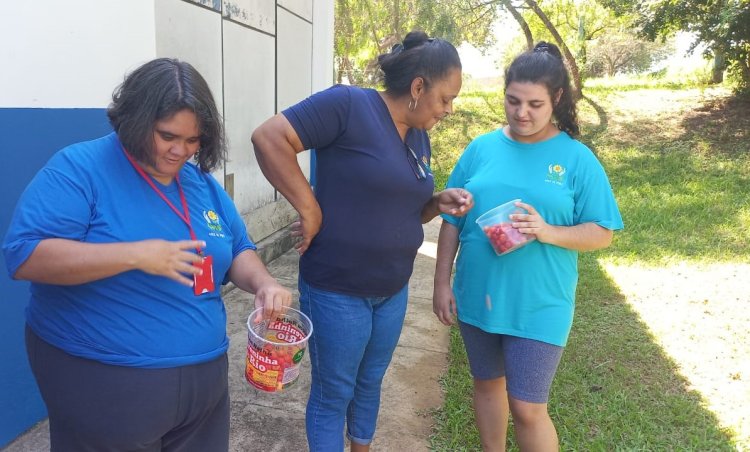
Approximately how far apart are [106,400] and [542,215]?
1472 millimetres

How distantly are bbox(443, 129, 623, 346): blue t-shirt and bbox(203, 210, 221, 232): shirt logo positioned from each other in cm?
97

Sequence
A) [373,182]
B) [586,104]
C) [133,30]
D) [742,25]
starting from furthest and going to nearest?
[586,104], [742,25], [133,30], [373,182]

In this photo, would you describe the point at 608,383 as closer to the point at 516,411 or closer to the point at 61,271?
the point at 516,411

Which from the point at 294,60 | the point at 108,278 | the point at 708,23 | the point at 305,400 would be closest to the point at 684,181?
the point at 708,23

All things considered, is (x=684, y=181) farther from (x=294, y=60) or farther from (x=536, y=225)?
(x=536, y=225)

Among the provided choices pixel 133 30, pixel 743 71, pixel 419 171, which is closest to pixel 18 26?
pixel 133 30

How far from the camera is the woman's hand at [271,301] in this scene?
1601 millimetres

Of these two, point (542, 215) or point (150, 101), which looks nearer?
point (150, 101)

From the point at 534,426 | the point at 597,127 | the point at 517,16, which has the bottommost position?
the point at 534,426

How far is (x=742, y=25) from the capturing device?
9695 millimetres

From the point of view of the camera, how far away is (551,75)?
6.59ft

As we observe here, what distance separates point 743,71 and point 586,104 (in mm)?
3113

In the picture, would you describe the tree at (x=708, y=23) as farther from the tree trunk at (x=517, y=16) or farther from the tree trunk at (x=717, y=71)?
the tree trunk at (x=517, y=16)

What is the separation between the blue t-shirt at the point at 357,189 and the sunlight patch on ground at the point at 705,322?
234 centimetres
